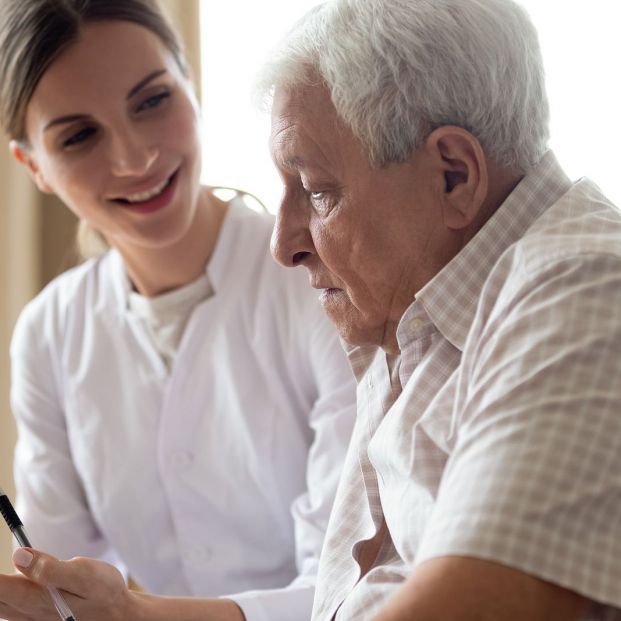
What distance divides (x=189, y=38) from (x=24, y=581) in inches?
59.1

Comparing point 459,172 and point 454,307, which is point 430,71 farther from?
point 454,307

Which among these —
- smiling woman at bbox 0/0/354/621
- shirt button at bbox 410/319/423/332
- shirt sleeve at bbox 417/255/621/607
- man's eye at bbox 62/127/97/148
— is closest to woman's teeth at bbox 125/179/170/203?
smiling woman at bbox 0/0/354/621

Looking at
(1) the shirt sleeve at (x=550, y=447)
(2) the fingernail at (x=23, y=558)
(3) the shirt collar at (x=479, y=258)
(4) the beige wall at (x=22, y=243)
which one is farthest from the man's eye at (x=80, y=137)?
(1) the shirt sleeve at (x=550, y=447)

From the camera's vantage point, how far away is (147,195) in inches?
73.6

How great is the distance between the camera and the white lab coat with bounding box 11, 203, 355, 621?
6.11ft

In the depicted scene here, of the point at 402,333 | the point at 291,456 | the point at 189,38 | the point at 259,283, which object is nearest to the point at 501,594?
the point at 402,333

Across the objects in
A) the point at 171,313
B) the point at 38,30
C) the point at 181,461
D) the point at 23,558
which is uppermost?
the point at 38,30

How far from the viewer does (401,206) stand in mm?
1118

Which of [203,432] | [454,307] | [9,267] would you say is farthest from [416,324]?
[9,267]

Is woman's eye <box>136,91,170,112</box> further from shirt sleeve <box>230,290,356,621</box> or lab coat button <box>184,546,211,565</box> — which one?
lab coat button <box>184,546,211,565</box>

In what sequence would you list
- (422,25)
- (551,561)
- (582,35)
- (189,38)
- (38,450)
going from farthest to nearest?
(189,38), (582,35), (38,450), (422,25), (551,561)

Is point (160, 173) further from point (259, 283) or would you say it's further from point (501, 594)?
point (501, 594)

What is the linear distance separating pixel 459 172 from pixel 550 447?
0.37m

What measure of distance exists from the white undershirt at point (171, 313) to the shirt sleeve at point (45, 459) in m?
0.23
